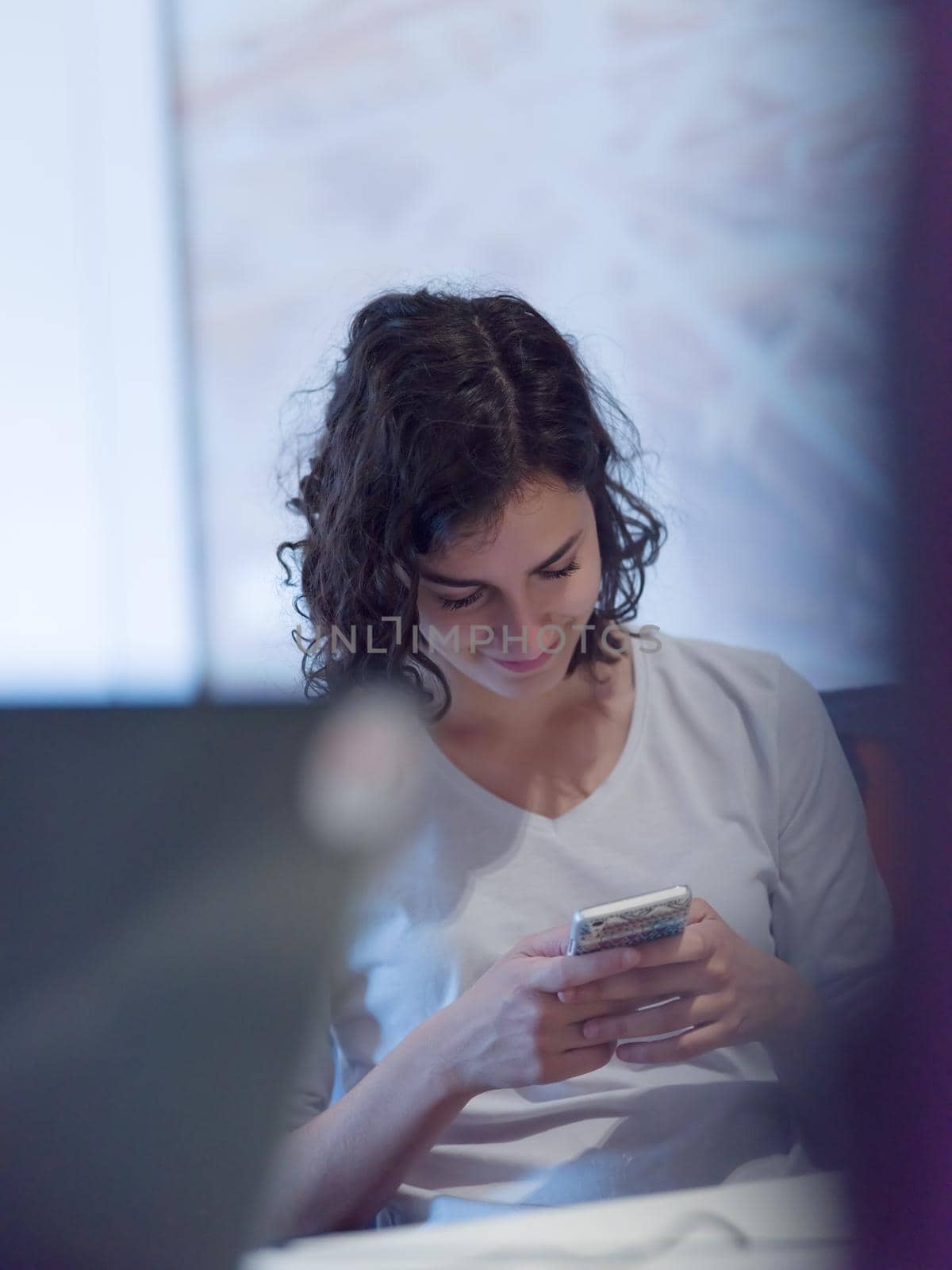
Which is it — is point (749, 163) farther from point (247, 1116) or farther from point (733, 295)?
point (247, 1116)

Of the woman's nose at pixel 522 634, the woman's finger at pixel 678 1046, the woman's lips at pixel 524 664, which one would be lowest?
the woman's finger at pixel 678 1046

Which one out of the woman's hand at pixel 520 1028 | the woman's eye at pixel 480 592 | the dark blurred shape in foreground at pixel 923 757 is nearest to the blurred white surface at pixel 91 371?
the woman's eye at pixel 480 592

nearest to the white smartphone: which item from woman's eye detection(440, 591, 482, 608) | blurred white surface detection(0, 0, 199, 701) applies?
woman's eye detection(440, 591, 482, 608)

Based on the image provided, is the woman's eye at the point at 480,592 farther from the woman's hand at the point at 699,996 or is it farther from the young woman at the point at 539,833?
the woman's hand at the point at 699,996

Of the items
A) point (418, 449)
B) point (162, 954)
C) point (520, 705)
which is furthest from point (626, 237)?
point (162, 954)

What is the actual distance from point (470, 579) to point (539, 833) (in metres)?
0.23

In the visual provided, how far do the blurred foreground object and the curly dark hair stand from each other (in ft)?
0.30

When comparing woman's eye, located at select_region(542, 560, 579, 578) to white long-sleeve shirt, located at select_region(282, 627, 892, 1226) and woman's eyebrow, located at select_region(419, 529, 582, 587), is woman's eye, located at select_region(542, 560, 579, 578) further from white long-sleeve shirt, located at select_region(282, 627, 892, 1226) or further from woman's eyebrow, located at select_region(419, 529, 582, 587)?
white long-sleeve shirt, located at select_region(282, 627, 892, 1226)

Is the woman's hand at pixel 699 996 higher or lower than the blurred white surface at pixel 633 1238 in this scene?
higher

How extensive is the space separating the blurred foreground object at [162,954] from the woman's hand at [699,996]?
0.24 meters

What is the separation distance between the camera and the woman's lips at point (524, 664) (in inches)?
33.7

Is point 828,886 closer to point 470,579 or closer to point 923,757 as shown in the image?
point 923,757

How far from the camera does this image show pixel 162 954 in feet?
2.92

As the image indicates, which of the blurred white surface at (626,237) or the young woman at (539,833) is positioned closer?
the young woman at (539,833)
